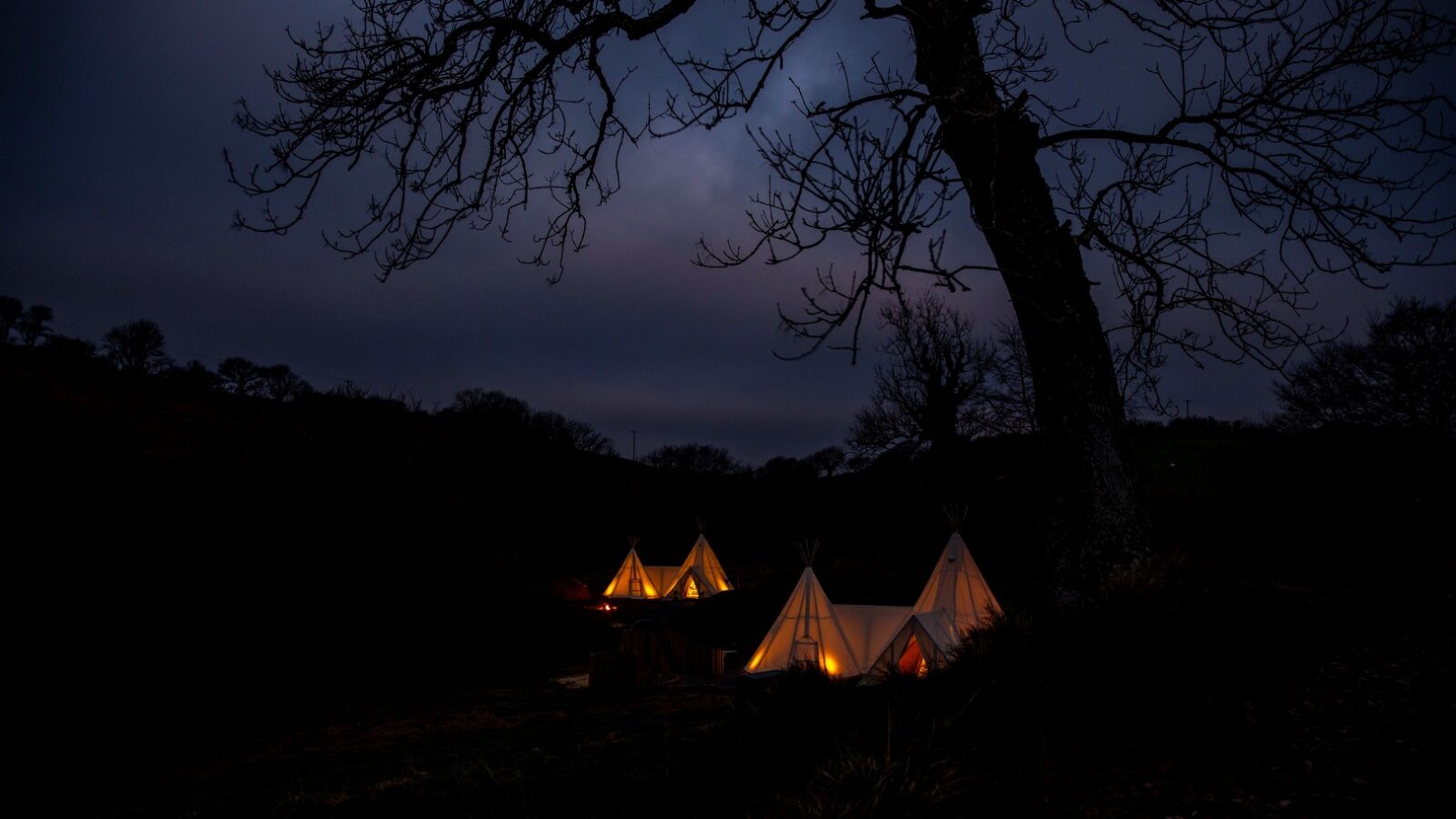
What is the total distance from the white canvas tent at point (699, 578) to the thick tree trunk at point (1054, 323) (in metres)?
20.5

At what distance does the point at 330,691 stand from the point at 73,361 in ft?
94.8

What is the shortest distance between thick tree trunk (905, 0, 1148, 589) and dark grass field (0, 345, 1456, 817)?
0.30 meters

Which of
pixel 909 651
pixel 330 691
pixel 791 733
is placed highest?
pixel 791 733

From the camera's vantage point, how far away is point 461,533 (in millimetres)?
14961

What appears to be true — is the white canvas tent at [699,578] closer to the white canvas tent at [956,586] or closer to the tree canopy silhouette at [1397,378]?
the white canvas tent at [956,586]

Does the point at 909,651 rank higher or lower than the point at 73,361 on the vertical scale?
lower

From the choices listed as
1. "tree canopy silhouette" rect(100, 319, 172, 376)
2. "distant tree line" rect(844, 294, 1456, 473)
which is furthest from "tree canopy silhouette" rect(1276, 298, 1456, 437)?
"tree canopy silhouette" rect(100, 319, 172, 376)

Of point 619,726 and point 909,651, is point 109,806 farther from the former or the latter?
point 909,651

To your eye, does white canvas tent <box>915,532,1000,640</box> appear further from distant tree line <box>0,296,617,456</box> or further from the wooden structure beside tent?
distant tree line <box>0,296,617,456</box>

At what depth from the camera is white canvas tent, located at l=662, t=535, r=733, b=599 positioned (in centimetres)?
2395

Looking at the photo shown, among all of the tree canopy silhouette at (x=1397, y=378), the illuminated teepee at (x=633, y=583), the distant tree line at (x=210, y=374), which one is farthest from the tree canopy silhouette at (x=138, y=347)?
the tree canopy silhouette at (x=1397, y=378)

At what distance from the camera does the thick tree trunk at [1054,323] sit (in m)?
3.80

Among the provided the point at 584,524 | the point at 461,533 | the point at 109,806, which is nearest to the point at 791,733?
the point at 109,806

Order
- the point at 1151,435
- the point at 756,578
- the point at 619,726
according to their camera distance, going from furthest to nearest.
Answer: the point at 1151,435 → the point at 756,578 → the point at 619,726
